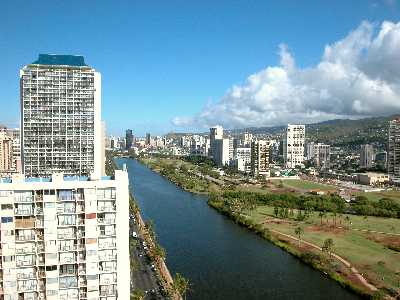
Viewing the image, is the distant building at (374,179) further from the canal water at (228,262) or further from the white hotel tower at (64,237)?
the white hotel tower at (64,237)

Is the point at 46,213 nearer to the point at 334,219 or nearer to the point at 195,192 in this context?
the point at 334,219

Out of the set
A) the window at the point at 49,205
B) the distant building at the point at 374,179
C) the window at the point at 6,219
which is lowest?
the distant building at the point at 374,179

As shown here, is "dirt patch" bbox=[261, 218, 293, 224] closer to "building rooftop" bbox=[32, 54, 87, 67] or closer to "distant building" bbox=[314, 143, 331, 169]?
"building rooftop" bbox=[32, 54, 87, 67]

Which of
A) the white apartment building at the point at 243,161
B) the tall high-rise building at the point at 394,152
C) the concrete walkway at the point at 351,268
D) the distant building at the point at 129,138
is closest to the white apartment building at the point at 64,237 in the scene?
the concrete walkway at the point at 351,268

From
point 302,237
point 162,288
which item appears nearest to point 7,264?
point 162,288

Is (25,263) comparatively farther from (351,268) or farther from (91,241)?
(351,268)

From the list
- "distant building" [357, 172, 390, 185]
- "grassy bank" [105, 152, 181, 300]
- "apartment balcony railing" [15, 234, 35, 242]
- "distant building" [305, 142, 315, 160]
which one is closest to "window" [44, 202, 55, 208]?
"apartment balcony railing" [15, 234, 35, 242]

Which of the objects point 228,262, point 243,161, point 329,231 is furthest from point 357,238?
point 243,161
